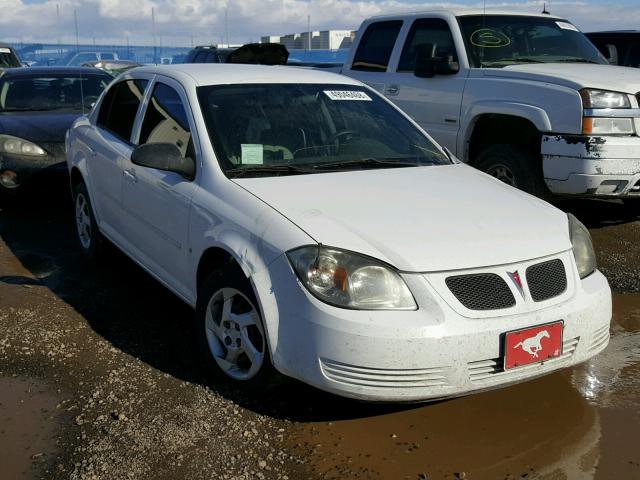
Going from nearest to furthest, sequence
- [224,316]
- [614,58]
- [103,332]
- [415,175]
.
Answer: [224,316]
[415,175]
[103,332]
[614,58]

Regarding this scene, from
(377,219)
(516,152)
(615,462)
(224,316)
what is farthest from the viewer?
(516,152)

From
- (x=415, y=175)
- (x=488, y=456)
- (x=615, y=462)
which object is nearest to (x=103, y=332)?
(x=415, y=175)

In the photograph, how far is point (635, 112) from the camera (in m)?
5.58

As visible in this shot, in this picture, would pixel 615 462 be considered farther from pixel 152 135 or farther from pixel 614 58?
pixel 614 58

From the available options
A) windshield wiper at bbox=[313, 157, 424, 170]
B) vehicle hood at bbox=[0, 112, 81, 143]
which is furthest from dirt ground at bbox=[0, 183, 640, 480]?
vehicle hood at bbox=[0, 112, 81, 143]

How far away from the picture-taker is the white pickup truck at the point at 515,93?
5.50 meters

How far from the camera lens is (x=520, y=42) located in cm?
679

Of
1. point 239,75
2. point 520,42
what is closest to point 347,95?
point 239,75

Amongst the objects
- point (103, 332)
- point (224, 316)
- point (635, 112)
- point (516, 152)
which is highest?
point (635, 112)

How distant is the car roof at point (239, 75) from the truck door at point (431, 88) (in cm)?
213

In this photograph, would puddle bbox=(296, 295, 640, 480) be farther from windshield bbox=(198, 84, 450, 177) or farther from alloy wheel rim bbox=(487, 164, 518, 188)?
alloy wheel rim bbox=(487, 164, 518, 188)

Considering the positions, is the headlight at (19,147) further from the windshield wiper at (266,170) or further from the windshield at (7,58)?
the windshield at (7,58)

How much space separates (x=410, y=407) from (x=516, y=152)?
11.0 ft

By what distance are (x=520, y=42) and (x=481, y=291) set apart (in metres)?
4.60
